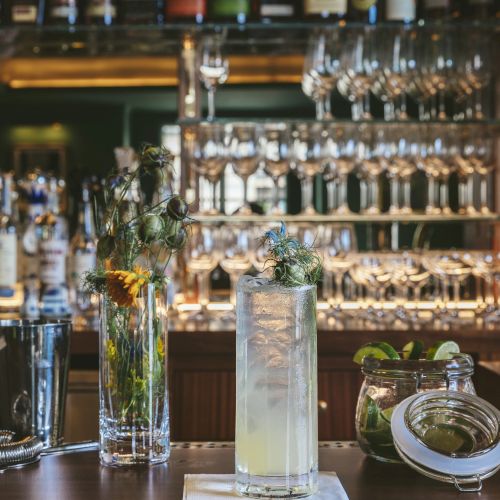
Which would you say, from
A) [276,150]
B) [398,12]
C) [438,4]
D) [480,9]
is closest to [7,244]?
[276,150]

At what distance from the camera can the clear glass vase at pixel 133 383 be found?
998mm

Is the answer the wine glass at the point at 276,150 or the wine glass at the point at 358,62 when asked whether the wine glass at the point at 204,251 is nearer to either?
the wine glass at the point at 276,150

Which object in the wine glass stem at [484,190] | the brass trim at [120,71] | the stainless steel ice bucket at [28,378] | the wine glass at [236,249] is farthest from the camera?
the brass trim at [120,71]

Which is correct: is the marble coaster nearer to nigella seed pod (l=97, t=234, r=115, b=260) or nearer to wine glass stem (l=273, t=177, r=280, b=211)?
nigella seed pod (l=97, t=234, r=115, b=260)

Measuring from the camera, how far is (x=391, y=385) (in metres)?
1.01

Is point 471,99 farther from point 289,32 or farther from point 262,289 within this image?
point 262,289

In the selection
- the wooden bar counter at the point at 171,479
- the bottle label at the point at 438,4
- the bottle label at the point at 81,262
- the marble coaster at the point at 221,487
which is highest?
the bottle label at the point at 438,4

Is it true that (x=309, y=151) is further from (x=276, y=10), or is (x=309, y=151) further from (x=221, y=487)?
(x=221, y=487)

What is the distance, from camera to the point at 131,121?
310 cm

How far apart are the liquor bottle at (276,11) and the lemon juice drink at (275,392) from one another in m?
1.91

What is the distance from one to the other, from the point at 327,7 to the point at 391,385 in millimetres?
1844

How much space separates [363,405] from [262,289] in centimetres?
22

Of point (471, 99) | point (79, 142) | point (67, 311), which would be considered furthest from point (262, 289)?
point (79, 142)

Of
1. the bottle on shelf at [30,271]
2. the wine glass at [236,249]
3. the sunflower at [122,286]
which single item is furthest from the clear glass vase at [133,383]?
the bottle on shelf at [30,271]
